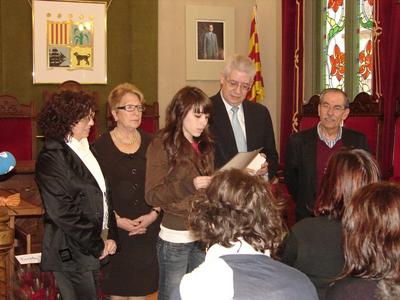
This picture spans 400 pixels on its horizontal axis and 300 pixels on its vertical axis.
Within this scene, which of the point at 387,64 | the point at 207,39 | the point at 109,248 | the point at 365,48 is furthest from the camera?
the point at 207,39

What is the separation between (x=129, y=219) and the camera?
3232 mm

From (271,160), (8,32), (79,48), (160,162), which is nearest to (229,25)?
(79,48)

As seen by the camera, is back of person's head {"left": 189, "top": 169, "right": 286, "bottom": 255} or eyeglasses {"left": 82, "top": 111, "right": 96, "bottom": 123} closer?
back of person's head {"left": 189, "top": 169, "right": 286, "bottom": 255}

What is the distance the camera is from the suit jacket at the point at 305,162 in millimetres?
3545

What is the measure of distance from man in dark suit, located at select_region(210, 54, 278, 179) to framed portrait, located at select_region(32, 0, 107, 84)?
14.6 ft

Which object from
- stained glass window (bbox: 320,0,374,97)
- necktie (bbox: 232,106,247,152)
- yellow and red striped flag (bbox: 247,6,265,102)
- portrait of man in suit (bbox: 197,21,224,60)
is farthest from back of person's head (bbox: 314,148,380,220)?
portrait of man in suit (bbox: 197,21,224,60)

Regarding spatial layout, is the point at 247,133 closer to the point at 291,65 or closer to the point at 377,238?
the point at 377,238

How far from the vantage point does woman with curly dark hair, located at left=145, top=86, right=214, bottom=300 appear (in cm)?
272

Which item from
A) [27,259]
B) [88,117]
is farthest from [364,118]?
[27,259]

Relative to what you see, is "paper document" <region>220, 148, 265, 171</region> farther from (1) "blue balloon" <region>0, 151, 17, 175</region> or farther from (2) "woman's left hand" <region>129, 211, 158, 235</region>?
(1) "blue balloon" <region>0, 151, 17, 175</region>

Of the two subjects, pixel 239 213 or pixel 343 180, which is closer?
pixel 239 213

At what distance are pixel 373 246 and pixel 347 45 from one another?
5465 millimetres

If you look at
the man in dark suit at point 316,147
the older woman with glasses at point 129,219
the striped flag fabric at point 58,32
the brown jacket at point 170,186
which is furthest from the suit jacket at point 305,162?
the striped flag fabric at point 58,32

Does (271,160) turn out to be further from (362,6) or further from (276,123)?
(276,123)
